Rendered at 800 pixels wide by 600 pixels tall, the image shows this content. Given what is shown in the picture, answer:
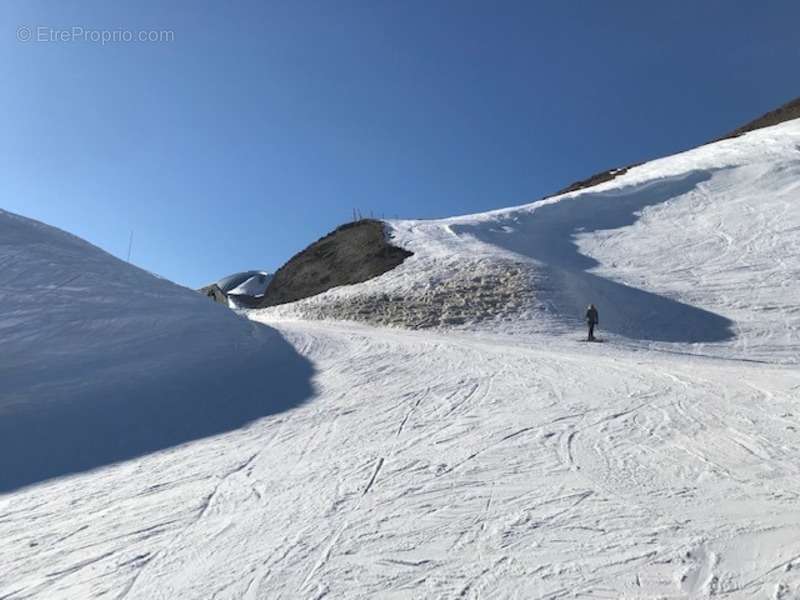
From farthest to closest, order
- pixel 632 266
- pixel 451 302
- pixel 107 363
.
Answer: pixel 632 266
pixel 451 302
pixel 107 363

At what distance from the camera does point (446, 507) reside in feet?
18.3

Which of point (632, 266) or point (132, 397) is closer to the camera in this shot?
point (132, 397)

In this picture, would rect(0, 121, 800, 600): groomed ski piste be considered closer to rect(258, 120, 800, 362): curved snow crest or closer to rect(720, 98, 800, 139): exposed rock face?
rect(258, 120, 800, 362): curved snow crest

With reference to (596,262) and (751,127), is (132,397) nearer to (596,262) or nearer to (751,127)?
(596,262)

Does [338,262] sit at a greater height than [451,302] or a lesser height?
greater

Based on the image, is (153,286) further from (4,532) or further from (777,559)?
(777,559)

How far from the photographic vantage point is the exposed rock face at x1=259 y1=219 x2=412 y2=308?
29.7 meters

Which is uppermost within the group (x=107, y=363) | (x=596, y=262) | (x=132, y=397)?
(x=596, y=262)

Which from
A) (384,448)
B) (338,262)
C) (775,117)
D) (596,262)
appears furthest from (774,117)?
(384,448)

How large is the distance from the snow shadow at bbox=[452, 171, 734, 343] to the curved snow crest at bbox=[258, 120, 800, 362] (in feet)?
0.22

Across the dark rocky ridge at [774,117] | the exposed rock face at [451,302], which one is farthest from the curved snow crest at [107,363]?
the dark rocky ridge at [774,117]

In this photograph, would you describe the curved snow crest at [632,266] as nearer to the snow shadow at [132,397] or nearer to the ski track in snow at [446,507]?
the snow shadow at [132,397]

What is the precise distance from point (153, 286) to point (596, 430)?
13.4 m

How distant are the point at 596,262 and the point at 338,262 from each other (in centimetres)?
1372
